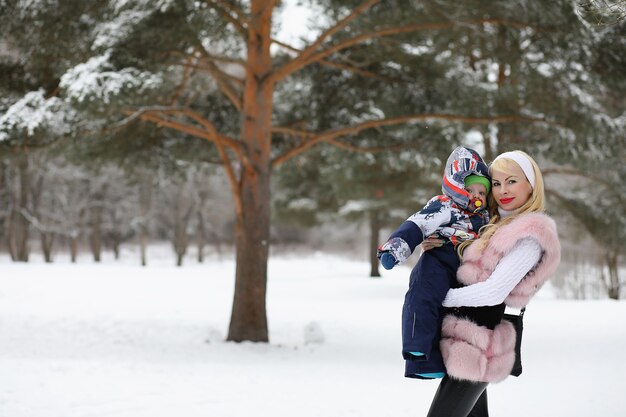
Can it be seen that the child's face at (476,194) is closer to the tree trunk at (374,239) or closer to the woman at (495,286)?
the woman at (495,286)

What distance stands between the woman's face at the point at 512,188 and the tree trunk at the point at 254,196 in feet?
20.0

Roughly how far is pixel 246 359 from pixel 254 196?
241 cm

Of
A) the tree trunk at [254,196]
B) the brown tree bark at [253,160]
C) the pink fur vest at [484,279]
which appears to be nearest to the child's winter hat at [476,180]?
the pink fur vest at [484,279]

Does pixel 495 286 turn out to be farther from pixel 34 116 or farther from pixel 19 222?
pixel 19 222

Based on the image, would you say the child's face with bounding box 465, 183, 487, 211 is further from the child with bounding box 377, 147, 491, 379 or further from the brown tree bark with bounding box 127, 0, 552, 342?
the brown tree bark with bounding box 127, 0, 552, 342

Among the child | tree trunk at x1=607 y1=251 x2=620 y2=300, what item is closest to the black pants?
the child

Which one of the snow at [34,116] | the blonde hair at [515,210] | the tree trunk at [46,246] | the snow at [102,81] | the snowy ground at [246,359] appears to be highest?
the snow at [102,81]

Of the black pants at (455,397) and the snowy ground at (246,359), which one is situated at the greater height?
the black pants at (455,397)

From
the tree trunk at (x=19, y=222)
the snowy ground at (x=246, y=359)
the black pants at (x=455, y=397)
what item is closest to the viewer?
the black pants at (x=455, y=397)

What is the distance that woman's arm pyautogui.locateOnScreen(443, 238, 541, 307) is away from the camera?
99.8 inches

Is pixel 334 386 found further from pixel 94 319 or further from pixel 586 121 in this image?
pixel 94 319

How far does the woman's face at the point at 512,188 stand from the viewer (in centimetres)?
276

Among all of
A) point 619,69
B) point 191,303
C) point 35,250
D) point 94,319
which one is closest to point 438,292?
point 619,69

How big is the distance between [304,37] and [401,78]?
1.78m
